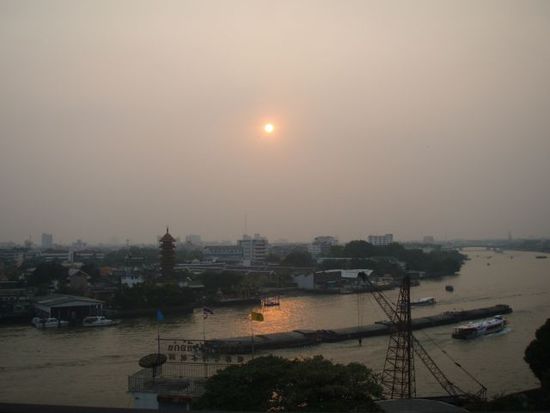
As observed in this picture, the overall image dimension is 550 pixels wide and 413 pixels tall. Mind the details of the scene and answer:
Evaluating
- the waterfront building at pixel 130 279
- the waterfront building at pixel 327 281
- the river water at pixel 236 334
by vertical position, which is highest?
the waterfront building at pixel 130 279

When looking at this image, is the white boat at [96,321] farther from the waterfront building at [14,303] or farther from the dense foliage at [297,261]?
the dense foliage at [297,261]

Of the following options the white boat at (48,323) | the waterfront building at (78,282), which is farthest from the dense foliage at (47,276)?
the white boat at (48,323)

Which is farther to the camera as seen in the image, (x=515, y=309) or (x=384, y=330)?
(x=515, y=309)

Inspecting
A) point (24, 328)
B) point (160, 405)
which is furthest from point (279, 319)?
point (160, 405)

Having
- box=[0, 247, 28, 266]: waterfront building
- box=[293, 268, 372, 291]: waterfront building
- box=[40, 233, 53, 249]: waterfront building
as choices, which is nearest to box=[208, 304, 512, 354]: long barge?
box=[293, 268, 372, 291]: waterfront building

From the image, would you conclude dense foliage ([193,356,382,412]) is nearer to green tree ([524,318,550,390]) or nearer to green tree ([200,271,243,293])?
green tree ([524,318,550,390])

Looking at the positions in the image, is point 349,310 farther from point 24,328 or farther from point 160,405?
point 160,405

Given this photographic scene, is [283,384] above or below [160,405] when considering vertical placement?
above

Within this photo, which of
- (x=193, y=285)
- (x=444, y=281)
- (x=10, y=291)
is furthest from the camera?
(x=444, y=281)
